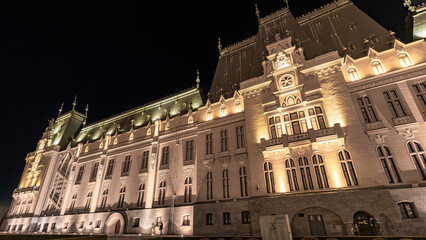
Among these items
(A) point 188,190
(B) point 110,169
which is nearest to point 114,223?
(B) point 110,169

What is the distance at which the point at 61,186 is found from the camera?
1971 inches

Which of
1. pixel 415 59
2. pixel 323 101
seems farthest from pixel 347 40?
pixel 323 101

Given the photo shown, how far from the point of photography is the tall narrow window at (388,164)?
2036 cm

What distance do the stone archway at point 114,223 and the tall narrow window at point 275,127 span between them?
29.5 metres

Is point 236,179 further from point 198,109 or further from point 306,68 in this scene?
point 306,68

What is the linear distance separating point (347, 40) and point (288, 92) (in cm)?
1326

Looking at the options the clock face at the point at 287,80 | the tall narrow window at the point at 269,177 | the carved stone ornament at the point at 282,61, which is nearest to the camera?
the tall narrow window at the point at 269,177

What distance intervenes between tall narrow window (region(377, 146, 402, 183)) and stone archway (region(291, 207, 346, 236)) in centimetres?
669

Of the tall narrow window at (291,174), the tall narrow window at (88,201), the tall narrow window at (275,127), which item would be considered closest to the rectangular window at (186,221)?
the tall narrow window at (291,174)

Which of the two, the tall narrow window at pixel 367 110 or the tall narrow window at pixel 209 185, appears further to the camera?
the tall narrow window at pixel 209 185

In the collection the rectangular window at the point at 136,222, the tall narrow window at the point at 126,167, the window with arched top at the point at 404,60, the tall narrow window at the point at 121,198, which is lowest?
the rectangular window at the point at 136,222

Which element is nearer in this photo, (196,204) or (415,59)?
(415,59)

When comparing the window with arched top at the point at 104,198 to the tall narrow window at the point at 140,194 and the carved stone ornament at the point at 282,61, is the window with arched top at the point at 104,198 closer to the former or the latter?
the tall narrow window at the point at 140,194

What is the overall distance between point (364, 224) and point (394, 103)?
13838 mm
